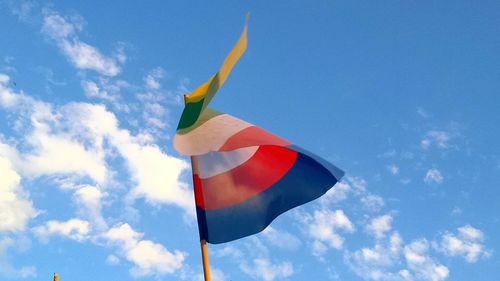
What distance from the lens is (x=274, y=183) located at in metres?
13.6

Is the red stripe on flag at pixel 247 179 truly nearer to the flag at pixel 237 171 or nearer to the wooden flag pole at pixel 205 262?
the flag at pixel 237 171

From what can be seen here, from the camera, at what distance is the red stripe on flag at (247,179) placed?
41.7 feet

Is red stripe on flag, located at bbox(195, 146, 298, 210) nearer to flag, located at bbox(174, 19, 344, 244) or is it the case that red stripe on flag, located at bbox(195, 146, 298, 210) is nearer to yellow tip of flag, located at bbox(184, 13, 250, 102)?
flag, located at bbox(174, 19, 344, 244)

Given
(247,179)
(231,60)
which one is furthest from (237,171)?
(231,60)

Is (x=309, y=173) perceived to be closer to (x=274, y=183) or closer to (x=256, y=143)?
(x=274, y=183)

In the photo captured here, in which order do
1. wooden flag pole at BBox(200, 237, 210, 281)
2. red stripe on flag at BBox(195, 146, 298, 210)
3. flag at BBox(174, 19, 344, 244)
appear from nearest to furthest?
wooden flag pole at BBox(200, 237, 210, 281)
flag at BBox(174, 19, 344, 244)
red stripe on flag at BBox(195, 146, 298, 210)

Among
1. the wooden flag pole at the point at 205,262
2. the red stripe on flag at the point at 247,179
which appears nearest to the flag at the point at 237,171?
the red stripe on flag at the point at 247,179

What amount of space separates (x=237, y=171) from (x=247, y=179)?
320mm

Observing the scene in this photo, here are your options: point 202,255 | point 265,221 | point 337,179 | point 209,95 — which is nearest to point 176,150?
point 209,95

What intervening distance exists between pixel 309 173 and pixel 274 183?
86 centimetres

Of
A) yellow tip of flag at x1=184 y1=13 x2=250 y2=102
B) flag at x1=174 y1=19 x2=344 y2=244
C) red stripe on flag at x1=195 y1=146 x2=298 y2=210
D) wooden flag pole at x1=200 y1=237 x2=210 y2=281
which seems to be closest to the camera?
wooden flag pole at x1=200 y1=237 x2=210 y2=281

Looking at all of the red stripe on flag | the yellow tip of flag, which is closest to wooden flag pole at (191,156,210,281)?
the red stripe on flag

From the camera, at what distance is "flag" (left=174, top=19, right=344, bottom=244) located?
1221 centimetres

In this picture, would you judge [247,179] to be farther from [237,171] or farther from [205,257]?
[205,257]
